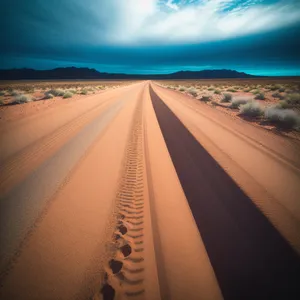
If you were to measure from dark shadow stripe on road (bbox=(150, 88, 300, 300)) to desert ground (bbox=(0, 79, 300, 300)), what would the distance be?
0.01 m

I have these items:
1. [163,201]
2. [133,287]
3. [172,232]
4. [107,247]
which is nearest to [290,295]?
[172,232]

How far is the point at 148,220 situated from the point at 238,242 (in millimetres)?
1532

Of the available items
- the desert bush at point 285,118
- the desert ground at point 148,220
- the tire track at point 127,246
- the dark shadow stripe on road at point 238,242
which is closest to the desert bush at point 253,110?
the desert bush at point 285,118

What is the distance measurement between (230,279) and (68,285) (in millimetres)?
2144

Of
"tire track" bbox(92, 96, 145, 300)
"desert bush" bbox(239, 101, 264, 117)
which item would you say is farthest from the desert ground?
"desert bush" bbox(239, 101, 264, 117)

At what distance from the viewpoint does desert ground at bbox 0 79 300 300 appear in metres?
2.38

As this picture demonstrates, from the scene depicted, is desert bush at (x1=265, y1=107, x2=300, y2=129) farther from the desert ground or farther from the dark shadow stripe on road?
the dark shadow stripe on road

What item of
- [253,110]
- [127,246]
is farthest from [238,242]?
[253,110]

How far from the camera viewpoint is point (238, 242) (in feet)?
9.69

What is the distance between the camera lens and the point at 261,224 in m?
3.28

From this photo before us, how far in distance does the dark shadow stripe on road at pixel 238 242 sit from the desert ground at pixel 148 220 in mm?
15

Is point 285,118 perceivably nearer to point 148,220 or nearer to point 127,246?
point 148,220

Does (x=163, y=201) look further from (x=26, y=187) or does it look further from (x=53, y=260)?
(x=26, y=187)

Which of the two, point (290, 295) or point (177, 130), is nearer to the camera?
point (290, 295)
